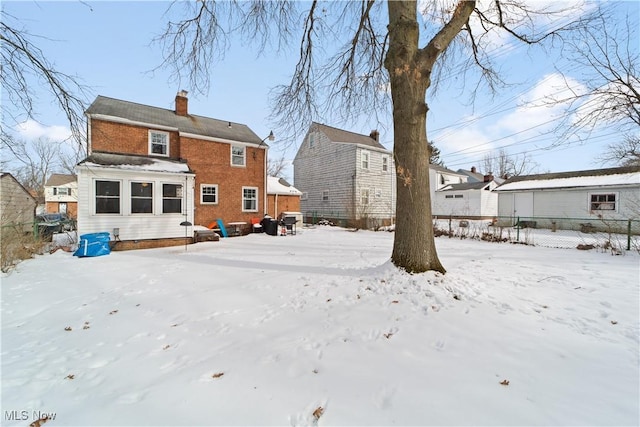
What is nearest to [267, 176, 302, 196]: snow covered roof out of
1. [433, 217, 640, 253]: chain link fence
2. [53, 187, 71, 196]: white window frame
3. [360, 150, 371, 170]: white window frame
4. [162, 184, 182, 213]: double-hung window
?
[360, 150, 371, 170]: white window frame

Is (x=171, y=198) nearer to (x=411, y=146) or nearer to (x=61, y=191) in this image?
(x=411, y=146)

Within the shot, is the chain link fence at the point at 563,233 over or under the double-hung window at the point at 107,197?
under

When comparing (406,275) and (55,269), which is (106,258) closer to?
(55,269)

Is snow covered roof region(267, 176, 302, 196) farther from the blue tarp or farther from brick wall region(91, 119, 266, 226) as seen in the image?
the blue tarp

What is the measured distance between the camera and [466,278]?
520 cm

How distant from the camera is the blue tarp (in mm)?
9141

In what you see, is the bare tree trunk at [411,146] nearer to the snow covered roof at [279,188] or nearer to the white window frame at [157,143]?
the white window frame at [157,143]

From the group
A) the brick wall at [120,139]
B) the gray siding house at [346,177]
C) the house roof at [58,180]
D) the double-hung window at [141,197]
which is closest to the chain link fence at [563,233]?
the gray siding house at [346,177]

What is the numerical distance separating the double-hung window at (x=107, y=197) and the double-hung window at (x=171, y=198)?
1632 millimetres

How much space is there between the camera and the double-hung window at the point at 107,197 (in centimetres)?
1038

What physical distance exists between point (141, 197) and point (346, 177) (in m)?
14.9

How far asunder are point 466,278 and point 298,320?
3.47 meters

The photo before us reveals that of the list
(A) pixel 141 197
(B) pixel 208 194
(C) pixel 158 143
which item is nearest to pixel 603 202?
(B) pixel 208 194

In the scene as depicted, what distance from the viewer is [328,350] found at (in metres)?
3.02
